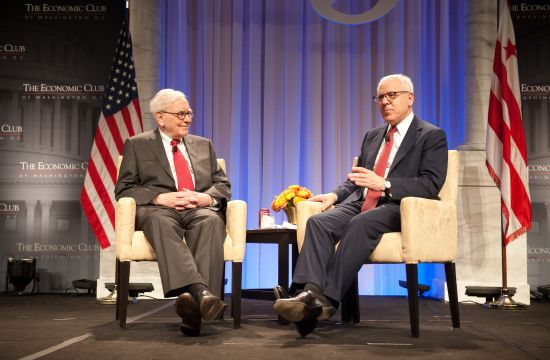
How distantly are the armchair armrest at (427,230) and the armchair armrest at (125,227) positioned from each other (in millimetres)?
1265

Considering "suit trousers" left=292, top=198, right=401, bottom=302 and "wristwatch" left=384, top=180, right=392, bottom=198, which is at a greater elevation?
"wristwatch" left=384, top=180, right=392, bottom=198

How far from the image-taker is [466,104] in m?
5.18

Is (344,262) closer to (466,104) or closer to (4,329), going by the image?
(4,329)

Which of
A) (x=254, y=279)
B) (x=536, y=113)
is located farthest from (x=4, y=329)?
(x=536, y=113)

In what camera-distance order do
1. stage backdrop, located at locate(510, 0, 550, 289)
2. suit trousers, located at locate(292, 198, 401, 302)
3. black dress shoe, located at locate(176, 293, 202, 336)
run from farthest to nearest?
stage backdrop, located at locate(510, 0, 550, 289) → suit trousers, located at locate(292, 198, 401, 302) → black dress shoe, located at locate(176, 293, 202, 336)

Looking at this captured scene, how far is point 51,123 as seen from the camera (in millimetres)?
5535

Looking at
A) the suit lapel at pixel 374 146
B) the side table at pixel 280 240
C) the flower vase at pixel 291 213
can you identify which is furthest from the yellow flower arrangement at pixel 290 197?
the suit lapel at pixel 374 146

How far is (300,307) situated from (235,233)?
73cm

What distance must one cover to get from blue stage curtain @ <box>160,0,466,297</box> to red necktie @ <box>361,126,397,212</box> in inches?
93.0

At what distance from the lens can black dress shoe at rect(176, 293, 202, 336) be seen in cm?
260

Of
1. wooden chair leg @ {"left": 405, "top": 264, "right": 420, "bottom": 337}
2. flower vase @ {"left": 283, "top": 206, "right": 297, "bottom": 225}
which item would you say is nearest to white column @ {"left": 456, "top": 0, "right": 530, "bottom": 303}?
Answer: flower vase @ {"left": 283, "top": 206, "right": 297, "bottom": 225}

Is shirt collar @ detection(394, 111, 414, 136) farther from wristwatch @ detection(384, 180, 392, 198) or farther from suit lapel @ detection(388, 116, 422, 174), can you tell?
wristwatch @ detection(384, 180, 392, 198)

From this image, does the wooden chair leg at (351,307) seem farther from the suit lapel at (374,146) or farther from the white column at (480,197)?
the white column at (480,197)

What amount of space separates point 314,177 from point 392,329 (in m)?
2.68
